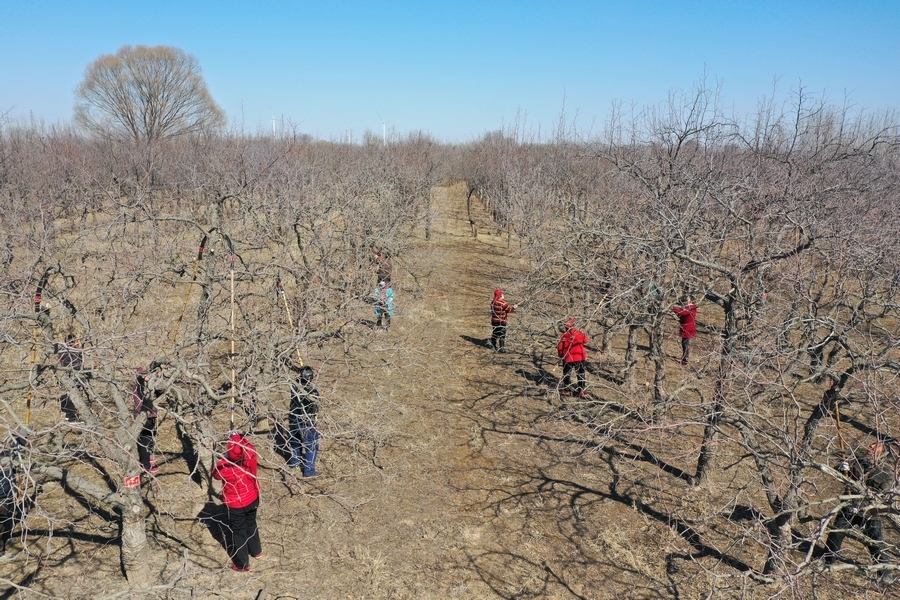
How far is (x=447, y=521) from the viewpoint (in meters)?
5.84

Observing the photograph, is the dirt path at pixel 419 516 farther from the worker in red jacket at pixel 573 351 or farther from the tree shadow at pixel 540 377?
the worker in red jacket at pixel 573 351

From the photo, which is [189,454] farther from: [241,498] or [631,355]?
[631,355]

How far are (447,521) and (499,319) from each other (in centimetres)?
495

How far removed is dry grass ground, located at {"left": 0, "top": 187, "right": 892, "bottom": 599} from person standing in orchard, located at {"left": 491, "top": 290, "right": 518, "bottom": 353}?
1698 millimetres

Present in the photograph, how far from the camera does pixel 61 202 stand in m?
13.9

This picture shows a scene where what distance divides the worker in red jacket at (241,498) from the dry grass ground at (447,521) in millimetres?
154

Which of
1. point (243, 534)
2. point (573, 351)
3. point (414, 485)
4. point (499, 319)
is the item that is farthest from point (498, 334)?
point (243, 534)

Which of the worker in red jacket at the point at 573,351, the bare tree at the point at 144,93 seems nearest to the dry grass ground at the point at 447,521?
the worker in red jacket at the point at 573,351

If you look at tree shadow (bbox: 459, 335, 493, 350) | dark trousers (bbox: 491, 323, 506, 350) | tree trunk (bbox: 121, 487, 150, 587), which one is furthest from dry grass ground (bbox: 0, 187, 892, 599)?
tree shadow (bbox: 459, 335, 493, 350)

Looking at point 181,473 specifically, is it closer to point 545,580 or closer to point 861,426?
point 545,580

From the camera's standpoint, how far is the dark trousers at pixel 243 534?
16.2 feet

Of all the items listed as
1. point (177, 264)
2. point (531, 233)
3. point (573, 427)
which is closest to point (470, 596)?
point (573, 427)

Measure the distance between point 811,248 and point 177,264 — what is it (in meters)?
6.22

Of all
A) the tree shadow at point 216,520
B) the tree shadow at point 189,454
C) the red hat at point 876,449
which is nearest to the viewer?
the red hat at point 876,449
